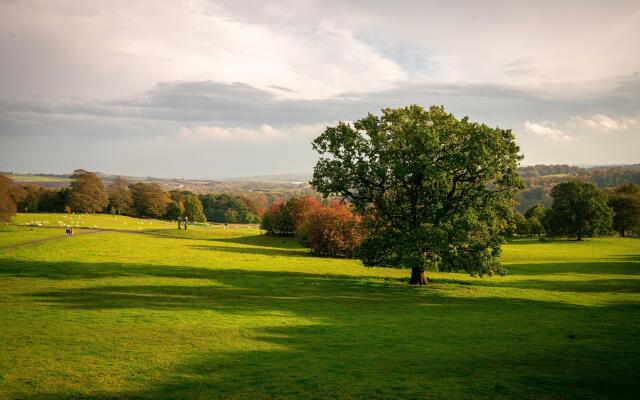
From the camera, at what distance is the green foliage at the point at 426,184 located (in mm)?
36562

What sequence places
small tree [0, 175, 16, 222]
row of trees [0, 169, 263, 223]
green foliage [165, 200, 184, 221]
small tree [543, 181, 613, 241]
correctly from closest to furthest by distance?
small tree [0, 175, 16, 222] → small tree [543, 181, 613, 241] → row of trees [0, 169, 263, 223] → green foliage [165, 200, 184, 221]

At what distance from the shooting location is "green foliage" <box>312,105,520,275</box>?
36.6 metres

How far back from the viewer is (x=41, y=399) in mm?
13031

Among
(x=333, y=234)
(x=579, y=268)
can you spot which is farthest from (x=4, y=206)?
(x=579, y=268)

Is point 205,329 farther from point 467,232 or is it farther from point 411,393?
point 467,232

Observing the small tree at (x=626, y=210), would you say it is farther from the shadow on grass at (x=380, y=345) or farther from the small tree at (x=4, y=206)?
the small tree at (x=4, y=206)

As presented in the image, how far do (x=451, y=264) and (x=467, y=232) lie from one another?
10.4 feet

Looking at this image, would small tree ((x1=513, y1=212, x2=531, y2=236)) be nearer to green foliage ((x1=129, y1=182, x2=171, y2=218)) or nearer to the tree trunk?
the tree trunk

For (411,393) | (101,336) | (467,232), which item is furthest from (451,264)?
(101,336)

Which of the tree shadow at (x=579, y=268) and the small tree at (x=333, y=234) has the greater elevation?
the small tree at (x=333, y=234)

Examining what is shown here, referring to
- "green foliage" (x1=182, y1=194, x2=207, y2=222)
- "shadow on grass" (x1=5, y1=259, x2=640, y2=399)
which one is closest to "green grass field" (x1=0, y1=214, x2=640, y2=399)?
"shadow on grass" (x1=5, y1=259, x2=640, y2=399)

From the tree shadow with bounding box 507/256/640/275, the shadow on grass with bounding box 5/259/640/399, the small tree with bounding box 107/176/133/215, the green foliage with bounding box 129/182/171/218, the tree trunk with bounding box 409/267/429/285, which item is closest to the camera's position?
the shadow on grass with bounding box 5/259/640/399

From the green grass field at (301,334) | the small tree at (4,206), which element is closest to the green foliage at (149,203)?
the small tree at (4,206)

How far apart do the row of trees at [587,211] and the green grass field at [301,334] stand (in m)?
57.9
